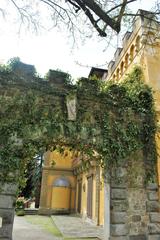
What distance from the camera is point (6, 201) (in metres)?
5.59

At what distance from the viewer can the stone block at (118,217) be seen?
6297 mm

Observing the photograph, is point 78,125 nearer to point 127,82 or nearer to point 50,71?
point 50,71

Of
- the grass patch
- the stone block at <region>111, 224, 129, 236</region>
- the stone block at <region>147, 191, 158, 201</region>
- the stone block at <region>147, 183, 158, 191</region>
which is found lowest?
the grass patch

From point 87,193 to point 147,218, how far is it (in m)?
9.51

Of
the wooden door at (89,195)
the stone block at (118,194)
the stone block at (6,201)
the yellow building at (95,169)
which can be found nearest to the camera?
the stone block at (6,201)

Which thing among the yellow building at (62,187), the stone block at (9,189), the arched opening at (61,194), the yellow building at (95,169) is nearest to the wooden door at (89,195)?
the yellow building at (95,169)

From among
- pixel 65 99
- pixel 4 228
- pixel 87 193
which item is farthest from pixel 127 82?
pixel 87 193

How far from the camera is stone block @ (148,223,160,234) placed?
652 cm

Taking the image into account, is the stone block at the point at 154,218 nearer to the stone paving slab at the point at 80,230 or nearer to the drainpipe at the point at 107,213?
the drainpipe at the point at 107,213

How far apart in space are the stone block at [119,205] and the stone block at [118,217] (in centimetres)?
10

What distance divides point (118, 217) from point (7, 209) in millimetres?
2810

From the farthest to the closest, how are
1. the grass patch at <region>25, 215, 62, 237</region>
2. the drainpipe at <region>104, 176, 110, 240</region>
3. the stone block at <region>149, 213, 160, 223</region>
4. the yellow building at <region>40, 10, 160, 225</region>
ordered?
the grass patch at <region>25, 215, 62, 237</region> → the yellow building at <region>40, 10, 160, 225</region> → the stone block at <region>149, 213, 160, 223</region> → the drainpipe at <region>104, 176, 110, 240</region>

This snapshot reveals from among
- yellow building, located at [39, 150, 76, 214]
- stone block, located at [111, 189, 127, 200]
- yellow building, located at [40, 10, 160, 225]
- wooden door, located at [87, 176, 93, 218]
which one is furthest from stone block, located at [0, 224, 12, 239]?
yellow building, located at [39, 150, 76, 214]

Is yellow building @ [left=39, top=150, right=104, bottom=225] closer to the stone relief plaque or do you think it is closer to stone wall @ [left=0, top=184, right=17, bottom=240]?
the stone relief plaque
